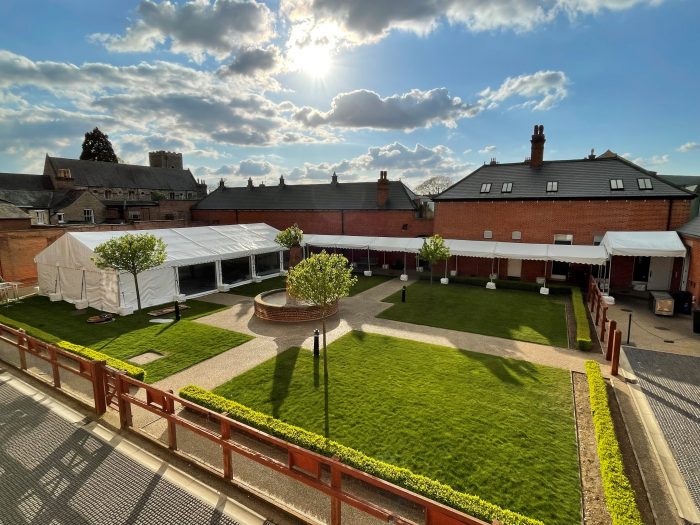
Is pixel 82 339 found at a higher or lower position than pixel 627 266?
lower

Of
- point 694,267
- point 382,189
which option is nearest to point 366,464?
point 694,267

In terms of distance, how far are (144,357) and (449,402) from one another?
30.3 feet

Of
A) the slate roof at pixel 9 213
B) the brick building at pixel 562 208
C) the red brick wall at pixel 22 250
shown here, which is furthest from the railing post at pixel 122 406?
the slate roof at pixel 9 213

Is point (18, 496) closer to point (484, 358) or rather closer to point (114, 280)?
point (484, 358)

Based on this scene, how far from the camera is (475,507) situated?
517 cm

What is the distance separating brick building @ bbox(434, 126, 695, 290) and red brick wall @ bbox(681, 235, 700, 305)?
1396 mm

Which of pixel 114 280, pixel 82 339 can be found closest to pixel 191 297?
pixel 114 280

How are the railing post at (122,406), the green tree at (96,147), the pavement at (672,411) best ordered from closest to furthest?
the pavement at (672,411)
the railing post at (122,406)
the green tree at (96,147)

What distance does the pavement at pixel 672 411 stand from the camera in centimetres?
599

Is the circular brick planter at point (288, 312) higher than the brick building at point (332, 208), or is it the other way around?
the brick building at point (332, 208)

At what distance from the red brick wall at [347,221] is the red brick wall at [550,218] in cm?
238

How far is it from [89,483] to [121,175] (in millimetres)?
49540

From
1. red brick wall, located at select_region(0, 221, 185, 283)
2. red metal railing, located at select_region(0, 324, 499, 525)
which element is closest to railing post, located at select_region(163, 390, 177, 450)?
red metal railing, located at select_region(0, 324, 499, 525)

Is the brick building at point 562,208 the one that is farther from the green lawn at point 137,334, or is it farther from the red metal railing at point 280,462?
the red metal railing at point 280,462
